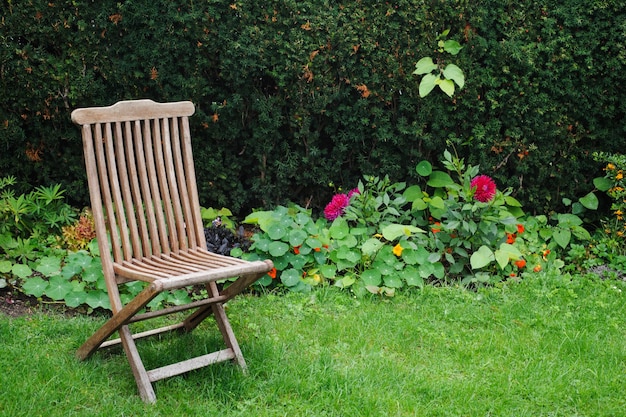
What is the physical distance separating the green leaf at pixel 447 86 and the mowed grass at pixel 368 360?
4.66ft

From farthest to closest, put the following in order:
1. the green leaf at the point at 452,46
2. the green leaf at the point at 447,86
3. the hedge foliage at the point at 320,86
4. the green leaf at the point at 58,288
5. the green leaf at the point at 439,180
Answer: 1. the green leaf at the point at 439,180
2. the green leaf at the point at 452,46
3. the green leaf at the point at 447,86
4. the hedge foliage at the point at 320,86
5. the green leaf at the point at 58,288

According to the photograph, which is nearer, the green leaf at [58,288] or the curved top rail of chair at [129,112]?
the curved top rail of chair at [129,112]

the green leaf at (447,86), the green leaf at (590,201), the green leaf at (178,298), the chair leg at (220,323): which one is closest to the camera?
the chair leg at (220,323)

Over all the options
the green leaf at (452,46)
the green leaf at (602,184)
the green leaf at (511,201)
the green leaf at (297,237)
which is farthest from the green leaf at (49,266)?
the green leaf at (602,184)

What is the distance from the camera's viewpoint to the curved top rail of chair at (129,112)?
341 centimetres

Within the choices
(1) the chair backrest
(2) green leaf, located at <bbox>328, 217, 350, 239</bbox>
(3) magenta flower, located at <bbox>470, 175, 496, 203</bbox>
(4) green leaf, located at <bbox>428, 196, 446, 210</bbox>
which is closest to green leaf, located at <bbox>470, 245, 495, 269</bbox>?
(3) magenta flower, located at <bbox>470, 175, 496, 203</bbox>

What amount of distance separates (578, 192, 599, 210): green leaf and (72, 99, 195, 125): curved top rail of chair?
10.7 feet

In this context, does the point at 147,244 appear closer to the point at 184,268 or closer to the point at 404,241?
the point at 184,268

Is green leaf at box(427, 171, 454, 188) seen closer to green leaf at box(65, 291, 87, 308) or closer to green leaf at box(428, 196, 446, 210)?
green leaf at box(428, 196, 446, 210)

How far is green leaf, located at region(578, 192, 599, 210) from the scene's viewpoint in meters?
5.56

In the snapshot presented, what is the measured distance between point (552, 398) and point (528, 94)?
2627 mm

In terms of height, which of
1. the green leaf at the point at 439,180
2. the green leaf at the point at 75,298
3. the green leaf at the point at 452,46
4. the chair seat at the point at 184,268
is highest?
the green leaf at the point at 452,46

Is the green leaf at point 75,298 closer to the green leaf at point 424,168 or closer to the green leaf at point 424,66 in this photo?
the green leaf at point 424,168

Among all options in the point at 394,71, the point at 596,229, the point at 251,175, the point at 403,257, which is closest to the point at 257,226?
the point at 251,175
